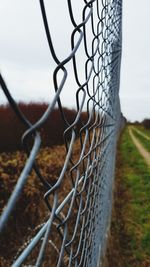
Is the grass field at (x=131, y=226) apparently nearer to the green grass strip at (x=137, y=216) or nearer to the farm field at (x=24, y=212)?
the green grass strip at (x=137, y=216)

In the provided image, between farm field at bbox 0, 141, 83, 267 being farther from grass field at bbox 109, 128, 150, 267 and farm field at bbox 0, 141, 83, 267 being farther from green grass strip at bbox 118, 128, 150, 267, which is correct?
green grass strip at bbox 118, 128, 150, 267

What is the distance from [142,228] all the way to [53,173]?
1.93 metres

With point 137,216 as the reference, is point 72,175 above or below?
above

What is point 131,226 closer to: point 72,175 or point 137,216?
point 137,216

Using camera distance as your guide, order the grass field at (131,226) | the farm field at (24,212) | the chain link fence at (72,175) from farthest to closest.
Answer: the farm field at (24,212), the grass field at (131,226), the chain link fence at (72,175)

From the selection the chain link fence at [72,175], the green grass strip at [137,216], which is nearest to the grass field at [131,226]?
the green grass strip at [137,216]

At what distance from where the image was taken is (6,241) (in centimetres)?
372

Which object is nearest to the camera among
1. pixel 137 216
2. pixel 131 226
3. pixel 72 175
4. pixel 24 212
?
pixel 72 175

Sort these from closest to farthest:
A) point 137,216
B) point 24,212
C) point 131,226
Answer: point 131,226
point 24,212
point 137,216

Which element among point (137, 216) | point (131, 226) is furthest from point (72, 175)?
point (137, 216)

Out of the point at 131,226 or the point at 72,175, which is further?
the point at 131,226

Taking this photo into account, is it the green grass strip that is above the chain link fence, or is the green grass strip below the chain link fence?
below

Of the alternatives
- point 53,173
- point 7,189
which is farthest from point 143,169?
point 7,189

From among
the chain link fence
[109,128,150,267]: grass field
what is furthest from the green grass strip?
the chain link fence
